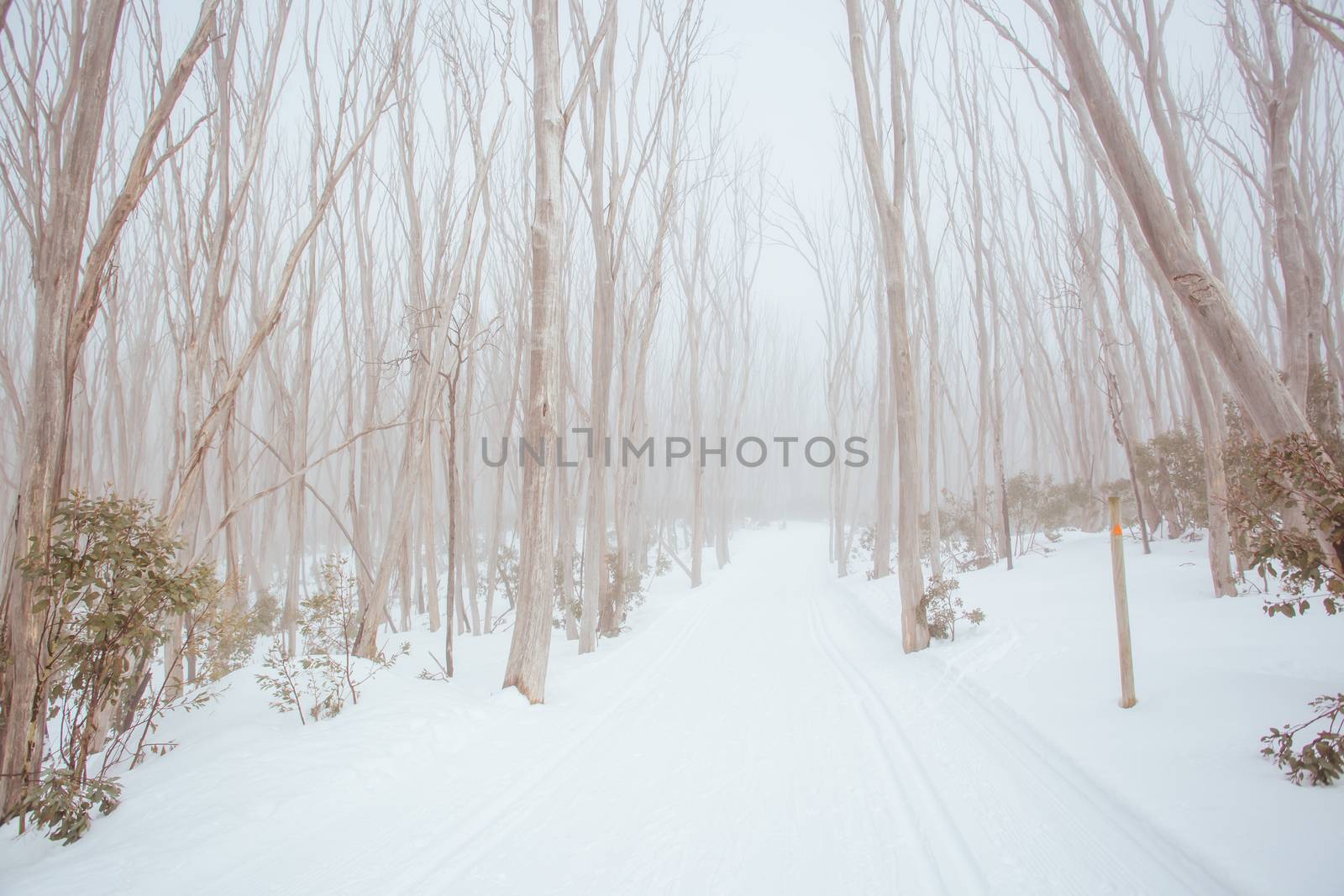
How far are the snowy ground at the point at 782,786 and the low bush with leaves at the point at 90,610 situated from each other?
18cm

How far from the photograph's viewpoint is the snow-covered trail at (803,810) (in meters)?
2.24

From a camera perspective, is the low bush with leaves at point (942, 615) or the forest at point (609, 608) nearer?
the forest at point (609, 608)

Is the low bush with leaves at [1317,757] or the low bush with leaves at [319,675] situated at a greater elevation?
the low bush with leaves at [1317,757]

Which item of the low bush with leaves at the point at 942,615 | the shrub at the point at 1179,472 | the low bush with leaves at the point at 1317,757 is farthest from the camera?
the shrub at the point at 1179,472

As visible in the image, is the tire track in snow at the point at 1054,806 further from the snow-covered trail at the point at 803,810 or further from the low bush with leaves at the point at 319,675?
the low bush with leaves at the point at 319,675

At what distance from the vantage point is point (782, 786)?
3.10m

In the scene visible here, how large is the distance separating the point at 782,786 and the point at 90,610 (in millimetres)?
3677

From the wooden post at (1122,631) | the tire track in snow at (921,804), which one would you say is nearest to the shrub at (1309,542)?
the wooden post at (1122,631)

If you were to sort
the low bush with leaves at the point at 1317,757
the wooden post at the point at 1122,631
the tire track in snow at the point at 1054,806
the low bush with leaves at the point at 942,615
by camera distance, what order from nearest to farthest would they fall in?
1. the tire track in snow at the point at 1054,806
2. the low bush with leaves at the point at 1317,757
3. the wooden post at the point at 1122,631
4. the low bush with leaves at the point at 942,615

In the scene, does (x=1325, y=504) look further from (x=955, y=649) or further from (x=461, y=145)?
(x=461, y=145)

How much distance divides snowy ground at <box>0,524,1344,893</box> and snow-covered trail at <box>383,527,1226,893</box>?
15 millimetres

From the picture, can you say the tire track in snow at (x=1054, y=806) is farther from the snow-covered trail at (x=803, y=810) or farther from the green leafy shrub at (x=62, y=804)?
the green leafy shrub at (x=62, y=804)

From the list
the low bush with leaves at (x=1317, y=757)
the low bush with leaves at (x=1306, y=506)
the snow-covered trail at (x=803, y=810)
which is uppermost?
the low bush with leaves at (x=1306, y=506)

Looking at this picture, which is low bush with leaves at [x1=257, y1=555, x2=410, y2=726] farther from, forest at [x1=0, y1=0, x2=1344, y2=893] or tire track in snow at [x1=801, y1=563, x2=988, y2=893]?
tire track in snow at [x1=801, y1=563, x2=988, y2=893]
